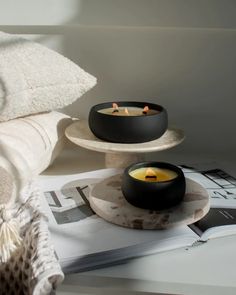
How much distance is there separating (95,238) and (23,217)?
0.10m

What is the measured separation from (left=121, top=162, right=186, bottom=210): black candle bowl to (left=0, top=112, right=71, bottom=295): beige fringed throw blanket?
12 cm

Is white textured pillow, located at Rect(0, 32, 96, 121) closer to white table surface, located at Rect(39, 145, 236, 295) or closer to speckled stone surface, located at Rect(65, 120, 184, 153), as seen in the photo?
speckled stone surface, located at Rect(65, 120, 184, 153)

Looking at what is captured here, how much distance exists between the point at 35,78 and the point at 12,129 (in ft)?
0.31

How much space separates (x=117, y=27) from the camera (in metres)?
0.90

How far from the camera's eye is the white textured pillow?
73cm

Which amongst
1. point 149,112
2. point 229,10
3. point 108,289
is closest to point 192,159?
point 149,112

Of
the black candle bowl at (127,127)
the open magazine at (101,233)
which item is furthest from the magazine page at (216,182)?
the black candle bowl at (127,127)

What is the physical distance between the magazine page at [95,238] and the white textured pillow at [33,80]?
18 cm

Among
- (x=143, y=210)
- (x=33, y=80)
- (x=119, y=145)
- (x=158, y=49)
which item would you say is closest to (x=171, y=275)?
(x=143, y=210)

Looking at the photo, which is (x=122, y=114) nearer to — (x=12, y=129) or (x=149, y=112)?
(x=149, y=112)

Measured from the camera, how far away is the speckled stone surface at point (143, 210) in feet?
1.98

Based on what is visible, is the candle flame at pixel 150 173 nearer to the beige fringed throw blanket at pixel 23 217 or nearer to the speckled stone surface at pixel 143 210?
the speckled stone surface at pixel 143 210

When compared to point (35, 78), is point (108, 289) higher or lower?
lower

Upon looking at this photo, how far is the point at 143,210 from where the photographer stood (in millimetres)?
623
